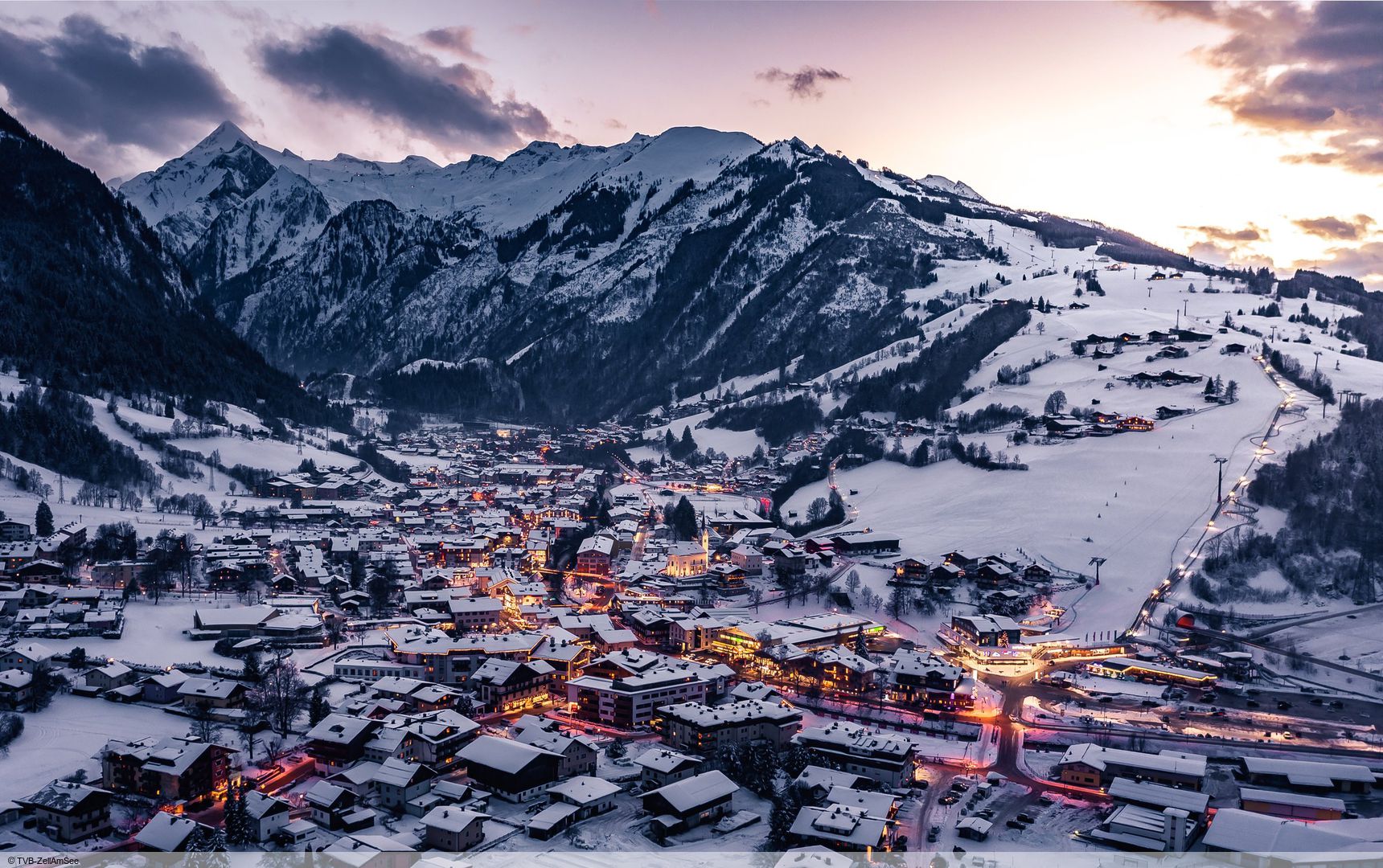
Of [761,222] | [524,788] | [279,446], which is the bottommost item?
[524,788]

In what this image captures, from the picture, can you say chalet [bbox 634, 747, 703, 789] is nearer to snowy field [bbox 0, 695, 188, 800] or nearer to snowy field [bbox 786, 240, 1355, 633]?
snowy field [bbox 0, 695, 188, 800]

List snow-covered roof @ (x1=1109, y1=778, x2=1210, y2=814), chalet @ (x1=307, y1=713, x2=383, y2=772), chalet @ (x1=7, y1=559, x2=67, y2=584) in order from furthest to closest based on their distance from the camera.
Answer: chalet @ (x1=7, y1=559, x2=67, y2=584) → chalet @ (x1=307, y1=713, x2=383, y2=772) → snow-covered roof @ (x1=1109, y1=778, x2=1210, y2=814)

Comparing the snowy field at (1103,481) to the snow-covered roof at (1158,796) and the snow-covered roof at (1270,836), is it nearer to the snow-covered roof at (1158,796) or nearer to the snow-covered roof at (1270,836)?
the snow-covered roof at (1158,796)

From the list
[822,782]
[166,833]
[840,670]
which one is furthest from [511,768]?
[840,670]

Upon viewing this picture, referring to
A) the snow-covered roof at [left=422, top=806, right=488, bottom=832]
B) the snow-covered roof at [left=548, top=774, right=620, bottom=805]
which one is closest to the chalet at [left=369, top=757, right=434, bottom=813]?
the snow-covered roof at [left=422, top=806, right=488, bottom=832]

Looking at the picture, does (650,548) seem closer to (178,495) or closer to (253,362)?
(178,495)

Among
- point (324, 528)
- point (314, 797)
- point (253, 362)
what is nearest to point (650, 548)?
point (324, 528)

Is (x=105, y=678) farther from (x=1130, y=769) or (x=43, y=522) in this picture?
(x=1130, y=769)
